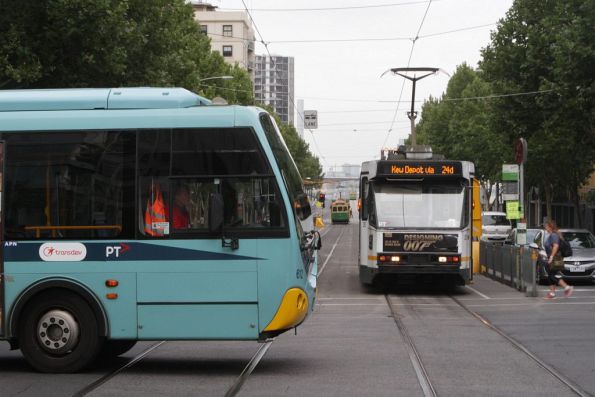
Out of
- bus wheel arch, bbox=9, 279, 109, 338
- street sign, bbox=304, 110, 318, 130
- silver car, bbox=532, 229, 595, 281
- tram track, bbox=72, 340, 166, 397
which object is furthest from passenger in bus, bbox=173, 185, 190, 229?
street sign, bbox=304, 110, 318, 130

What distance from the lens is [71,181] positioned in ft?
32.8

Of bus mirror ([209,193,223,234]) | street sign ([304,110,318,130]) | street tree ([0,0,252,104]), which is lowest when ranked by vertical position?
bus mirror ([209,193,223,234])

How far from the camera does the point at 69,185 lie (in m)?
10.0

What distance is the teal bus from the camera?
9766 mm

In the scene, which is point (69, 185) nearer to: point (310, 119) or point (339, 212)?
point (310, 119)

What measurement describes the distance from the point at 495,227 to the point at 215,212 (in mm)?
35790

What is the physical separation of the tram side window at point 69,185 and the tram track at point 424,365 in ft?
11.3

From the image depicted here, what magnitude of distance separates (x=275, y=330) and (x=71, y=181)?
2.71m

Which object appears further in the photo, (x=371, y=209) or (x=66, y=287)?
(x=371, y=209)

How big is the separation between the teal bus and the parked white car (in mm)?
33462

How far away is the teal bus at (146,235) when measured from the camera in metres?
9.77

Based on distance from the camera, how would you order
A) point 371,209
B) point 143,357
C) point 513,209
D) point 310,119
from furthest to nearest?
point 310,119, point 513,209, point 371,209, point 143,357

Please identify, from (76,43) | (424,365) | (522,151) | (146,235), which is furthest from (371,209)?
(146,235)

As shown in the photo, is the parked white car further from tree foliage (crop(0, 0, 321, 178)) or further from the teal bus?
the teal bus
